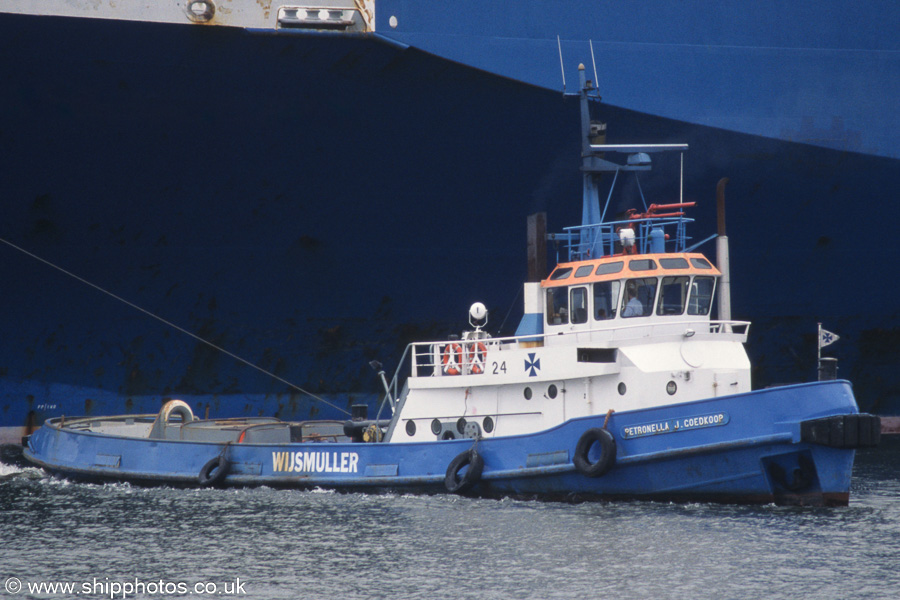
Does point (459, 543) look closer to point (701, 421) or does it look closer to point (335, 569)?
point (335, 569)

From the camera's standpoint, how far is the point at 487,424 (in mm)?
13828

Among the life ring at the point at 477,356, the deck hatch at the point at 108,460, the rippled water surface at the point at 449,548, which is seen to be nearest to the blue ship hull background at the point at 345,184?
the deck hatch at the point at 108,460

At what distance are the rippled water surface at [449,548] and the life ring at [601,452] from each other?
0.45 meters

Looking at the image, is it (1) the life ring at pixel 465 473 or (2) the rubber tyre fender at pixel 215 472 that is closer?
(1) the life ring at pixel 465 473

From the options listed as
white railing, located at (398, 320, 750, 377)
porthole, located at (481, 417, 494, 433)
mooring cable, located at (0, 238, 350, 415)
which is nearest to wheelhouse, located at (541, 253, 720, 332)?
white railing, located at (398, 320, 750, 377)

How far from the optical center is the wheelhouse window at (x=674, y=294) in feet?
43.0

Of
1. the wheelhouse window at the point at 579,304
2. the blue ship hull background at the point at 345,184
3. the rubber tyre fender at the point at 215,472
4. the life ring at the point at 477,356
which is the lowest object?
the rubber tyre fender at the point at 215,472

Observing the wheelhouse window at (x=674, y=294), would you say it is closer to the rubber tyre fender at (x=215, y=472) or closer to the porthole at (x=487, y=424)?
the porthole at (x=487, y=424)

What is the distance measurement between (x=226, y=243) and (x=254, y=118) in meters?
2.17

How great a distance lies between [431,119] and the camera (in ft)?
57.8

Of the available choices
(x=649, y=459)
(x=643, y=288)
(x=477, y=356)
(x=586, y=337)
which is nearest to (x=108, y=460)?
(x=477, y=356)

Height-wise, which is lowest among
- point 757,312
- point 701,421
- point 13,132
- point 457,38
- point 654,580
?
point 654,580

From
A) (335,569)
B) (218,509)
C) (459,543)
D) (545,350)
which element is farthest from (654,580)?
(218,509)

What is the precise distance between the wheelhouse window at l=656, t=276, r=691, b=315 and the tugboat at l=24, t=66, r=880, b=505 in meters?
0.01
